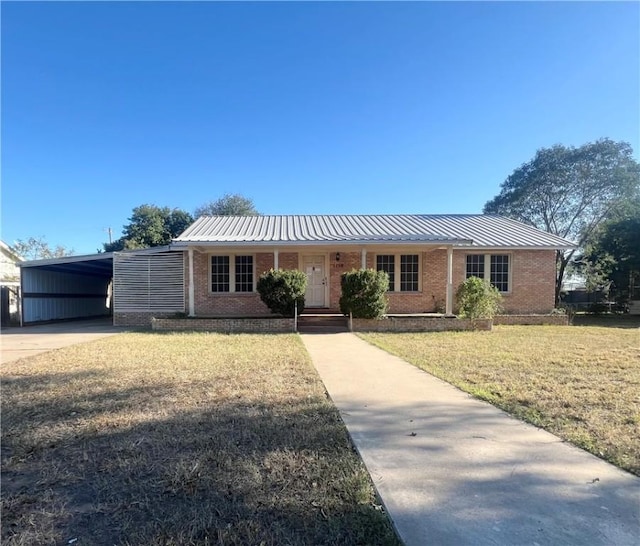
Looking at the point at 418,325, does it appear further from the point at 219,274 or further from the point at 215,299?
the point at 219,274

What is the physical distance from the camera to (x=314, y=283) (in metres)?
16.3

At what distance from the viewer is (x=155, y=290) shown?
49.7 ft

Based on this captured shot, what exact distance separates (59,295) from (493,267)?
19342 millimetres

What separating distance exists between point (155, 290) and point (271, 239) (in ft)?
15.9

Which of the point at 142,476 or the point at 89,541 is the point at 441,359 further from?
the point at 89,541

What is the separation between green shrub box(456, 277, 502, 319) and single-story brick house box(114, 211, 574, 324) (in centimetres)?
190

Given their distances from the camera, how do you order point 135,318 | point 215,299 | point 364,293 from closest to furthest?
point 364,293 < point 135,318 < point 215,299

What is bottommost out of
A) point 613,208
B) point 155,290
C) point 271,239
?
point 155,290

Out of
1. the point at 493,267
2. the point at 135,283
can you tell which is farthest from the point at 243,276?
the point at 493,267

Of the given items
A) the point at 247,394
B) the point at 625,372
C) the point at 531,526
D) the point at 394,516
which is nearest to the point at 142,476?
the point at 394,516

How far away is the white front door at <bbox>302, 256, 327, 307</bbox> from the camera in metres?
16.3

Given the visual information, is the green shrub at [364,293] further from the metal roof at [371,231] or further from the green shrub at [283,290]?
the metal roof at [371,231]

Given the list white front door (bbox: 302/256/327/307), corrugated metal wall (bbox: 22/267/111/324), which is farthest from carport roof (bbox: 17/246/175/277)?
white front door (bbox: 302/256/327/307)

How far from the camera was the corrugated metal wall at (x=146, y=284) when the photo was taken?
15.0m
